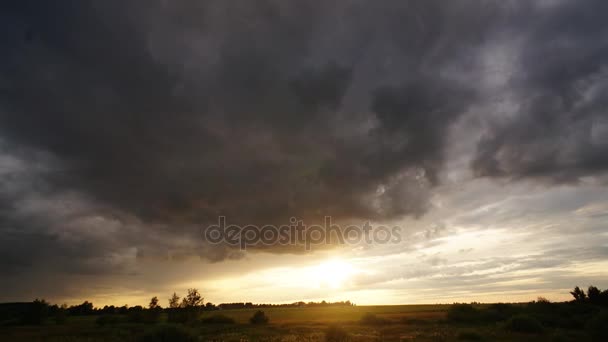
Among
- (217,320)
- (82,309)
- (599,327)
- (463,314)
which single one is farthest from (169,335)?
(82,309)

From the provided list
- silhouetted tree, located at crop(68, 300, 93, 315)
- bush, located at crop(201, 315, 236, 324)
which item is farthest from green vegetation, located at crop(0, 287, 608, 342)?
silhouetted tree, located at crop(68, 300, 93, 315)

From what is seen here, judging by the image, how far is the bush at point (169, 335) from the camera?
2766 cm

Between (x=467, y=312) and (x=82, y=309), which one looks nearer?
(x=467, y=312)

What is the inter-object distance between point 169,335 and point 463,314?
4669cm

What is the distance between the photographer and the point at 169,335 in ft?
91.7

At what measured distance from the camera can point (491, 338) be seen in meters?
31.4

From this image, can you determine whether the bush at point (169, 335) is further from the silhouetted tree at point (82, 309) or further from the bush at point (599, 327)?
the silhouetted tree at point (82, 309)

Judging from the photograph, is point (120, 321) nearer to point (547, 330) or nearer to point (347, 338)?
point (347, 338)

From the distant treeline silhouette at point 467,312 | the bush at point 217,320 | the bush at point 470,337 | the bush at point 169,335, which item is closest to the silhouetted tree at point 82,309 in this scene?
the distant treeline silhouette at point 467,312

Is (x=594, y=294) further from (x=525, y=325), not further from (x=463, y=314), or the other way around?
(x=525, y=325)

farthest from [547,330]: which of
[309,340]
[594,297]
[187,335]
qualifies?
[187,335]

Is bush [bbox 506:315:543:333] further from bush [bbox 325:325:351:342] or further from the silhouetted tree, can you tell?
the silhouetted tree

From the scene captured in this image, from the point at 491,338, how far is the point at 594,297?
3949 centimetres

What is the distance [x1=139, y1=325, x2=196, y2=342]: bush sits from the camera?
90.7 feet
